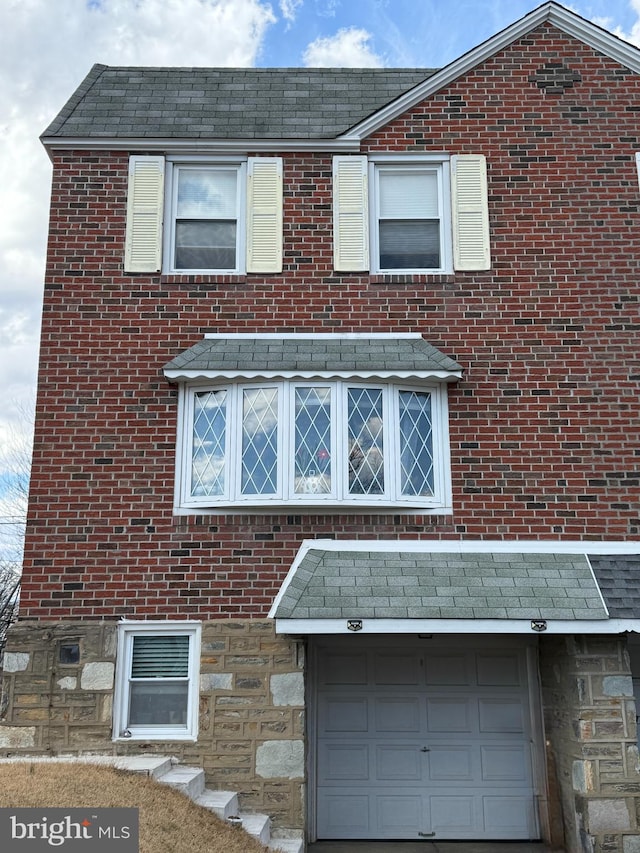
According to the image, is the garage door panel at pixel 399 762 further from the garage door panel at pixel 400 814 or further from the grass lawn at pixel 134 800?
the grass lawn at pixel 134 800

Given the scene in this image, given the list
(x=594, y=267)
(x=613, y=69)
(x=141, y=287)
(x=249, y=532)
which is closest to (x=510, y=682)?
(x=249, y=532)

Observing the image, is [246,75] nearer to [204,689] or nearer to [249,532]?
[249,532]

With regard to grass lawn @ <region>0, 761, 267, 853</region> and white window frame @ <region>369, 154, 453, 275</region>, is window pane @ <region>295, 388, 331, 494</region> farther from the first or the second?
grass lawn @ <region>0, 761, 267, 853</region>

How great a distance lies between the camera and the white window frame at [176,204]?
10016 millimetres

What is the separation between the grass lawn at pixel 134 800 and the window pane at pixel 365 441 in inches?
142

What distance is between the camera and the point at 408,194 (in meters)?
10.3

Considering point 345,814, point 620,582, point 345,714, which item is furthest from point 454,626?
point 345,814

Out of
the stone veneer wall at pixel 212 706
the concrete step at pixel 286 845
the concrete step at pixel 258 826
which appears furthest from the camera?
the stone veneer wall at pixel 212 706

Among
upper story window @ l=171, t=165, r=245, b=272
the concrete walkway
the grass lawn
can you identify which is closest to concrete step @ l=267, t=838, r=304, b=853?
the grass lawn

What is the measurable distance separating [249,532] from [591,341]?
4.57 meters

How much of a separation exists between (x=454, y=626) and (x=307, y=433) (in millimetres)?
2672

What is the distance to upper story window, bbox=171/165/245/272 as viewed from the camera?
10.1 metres

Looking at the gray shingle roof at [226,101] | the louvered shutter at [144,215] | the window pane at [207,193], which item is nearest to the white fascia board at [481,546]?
the louvered shutter at [144,215]

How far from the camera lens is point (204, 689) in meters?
8.62
